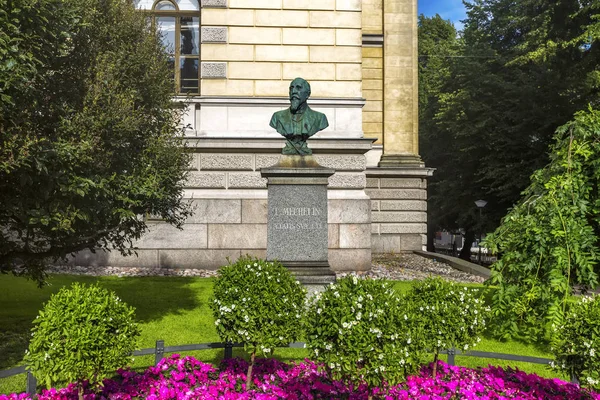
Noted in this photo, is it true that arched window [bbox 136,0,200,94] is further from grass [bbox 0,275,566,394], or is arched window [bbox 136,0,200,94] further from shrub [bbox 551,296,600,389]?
shrub [bbox 551,296,600,389]

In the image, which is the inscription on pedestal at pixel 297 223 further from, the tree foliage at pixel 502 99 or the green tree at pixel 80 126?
the tree foliage at pixel 502 99

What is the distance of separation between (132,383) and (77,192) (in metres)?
3.02

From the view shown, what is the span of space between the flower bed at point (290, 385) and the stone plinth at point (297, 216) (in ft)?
9.50

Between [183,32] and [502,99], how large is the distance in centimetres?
2214

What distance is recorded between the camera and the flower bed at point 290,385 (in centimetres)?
645

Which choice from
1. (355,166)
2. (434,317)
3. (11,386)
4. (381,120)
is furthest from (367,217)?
(11,386)

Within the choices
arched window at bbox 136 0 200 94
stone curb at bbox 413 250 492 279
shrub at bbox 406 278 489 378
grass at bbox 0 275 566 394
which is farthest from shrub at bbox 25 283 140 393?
stone curb at bbox 413 250 492 279

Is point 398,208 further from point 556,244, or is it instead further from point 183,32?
point 556,244

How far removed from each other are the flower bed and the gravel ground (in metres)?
7.23

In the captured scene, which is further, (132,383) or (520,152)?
(520,152)

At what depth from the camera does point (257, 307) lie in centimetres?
650

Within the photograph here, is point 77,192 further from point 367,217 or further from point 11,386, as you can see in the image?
point 367,217

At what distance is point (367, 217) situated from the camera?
16203 millimetres

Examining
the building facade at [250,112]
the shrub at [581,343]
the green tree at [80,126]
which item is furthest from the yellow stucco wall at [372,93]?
the shrub at [581,343]
